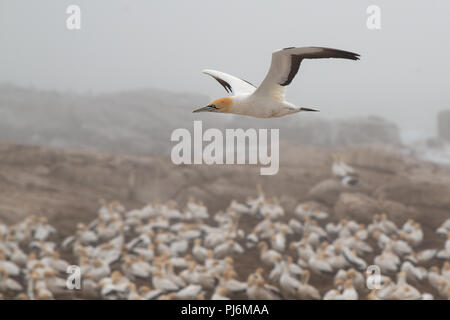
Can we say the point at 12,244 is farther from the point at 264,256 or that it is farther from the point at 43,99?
the point at 43,99

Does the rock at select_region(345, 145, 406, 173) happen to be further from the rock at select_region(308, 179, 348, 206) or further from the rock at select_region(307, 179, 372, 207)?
the rock at select_region(308, 179, 348, 206)

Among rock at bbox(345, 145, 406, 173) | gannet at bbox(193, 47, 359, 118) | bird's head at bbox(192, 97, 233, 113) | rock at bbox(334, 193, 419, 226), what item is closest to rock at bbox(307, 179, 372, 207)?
rock at bbox(334, 193, 419, 226)

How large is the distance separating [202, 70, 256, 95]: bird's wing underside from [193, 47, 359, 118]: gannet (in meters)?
0.02

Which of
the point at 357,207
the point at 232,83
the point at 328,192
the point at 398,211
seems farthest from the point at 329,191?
the point at 232,83

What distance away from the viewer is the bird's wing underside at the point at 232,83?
160 inches

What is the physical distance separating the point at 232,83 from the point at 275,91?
618mm

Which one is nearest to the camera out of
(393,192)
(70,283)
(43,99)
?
(70,283)

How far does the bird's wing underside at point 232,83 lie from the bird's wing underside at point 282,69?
34 cm

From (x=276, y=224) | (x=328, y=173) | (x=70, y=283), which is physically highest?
(x=328, y=173)

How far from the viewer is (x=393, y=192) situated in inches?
515

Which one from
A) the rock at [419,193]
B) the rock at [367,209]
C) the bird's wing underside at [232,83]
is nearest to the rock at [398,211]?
the rock at [367,209]

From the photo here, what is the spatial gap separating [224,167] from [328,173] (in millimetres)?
2547
